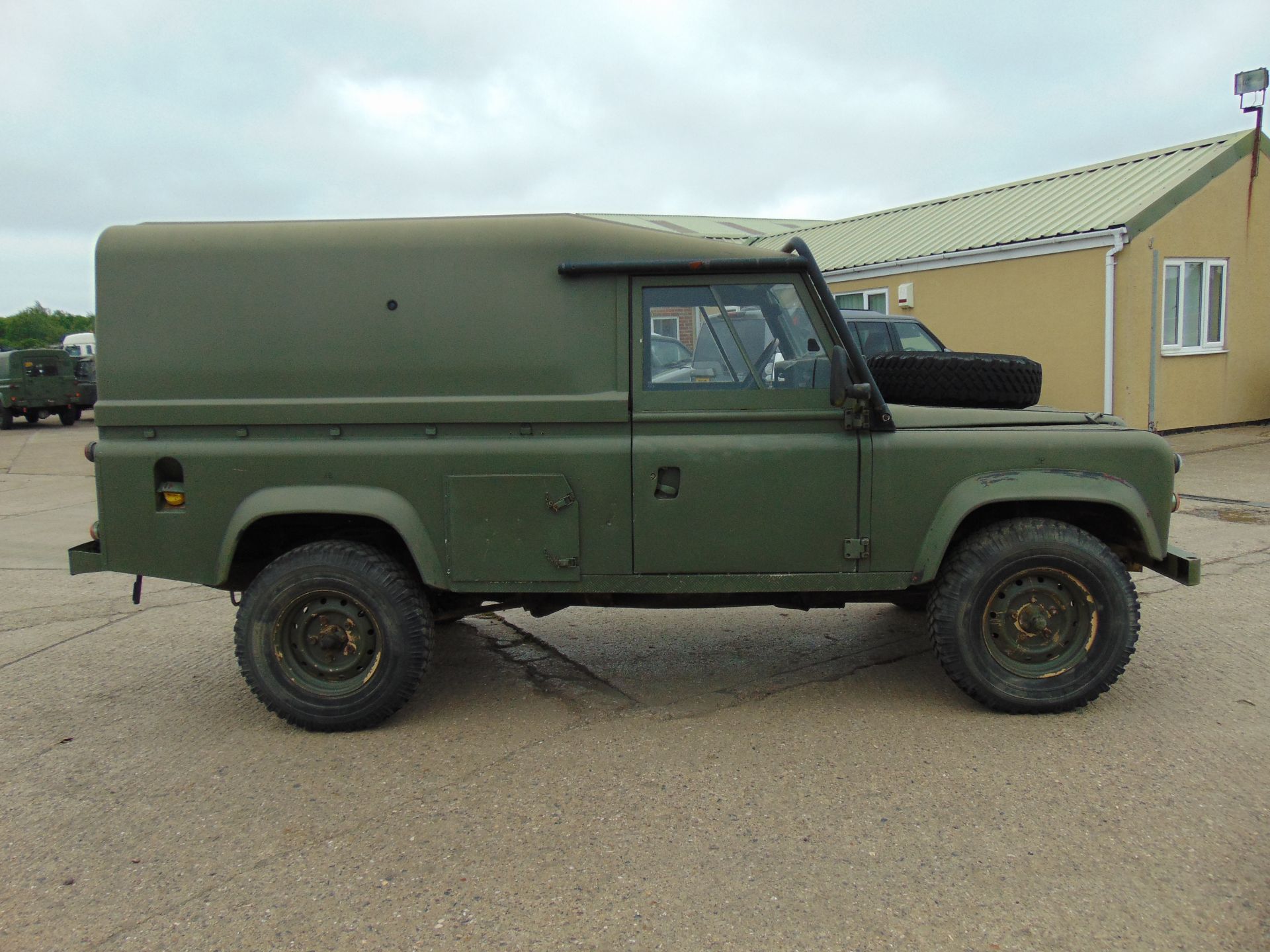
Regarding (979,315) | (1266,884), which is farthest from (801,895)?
(979,315)

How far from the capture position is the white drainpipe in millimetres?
12250

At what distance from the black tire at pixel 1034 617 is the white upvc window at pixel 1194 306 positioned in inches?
424

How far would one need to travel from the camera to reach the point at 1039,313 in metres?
13.4

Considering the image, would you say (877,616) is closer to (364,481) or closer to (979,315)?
(364,481)

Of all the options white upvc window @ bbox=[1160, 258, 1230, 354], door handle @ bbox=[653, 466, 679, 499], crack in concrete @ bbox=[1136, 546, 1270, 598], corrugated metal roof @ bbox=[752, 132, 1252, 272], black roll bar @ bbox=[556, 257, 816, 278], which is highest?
corrugated metal roof @ bbox=[752, 132, 1252, 272]

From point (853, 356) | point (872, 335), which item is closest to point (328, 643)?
point (853, 356)

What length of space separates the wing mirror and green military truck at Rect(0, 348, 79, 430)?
2453cm

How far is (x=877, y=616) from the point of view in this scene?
562 centimetres

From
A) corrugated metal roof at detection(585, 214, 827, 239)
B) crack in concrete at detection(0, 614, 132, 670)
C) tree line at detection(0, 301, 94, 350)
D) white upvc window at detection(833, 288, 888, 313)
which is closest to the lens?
crack in concrete at detection(0, 614, 132, 670)

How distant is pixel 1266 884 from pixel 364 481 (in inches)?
134

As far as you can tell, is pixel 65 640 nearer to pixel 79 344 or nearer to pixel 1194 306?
pixel 1194 306

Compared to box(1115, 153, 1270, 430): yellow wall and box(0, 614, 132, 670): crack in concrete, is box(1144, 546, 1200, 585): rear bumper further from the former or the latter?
box(1115, 153, 1270, 430): yellow wall

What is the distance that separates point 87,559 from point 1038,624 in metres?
4.13

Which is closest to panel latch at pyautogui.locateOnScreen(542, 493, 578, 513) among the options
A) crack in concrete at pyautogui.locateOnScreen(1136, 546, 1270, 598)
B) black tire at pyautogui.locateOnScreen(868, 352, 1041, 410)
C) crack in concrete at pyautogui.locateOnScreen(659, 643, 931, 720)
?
crack in concrete at pyautogui.locateOnScreen(659, 643, 931, 720)
